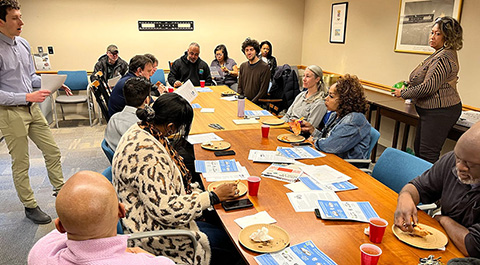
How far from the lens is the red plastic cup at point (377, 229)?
1.40m

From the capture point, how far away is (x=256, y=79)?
4820 millimetres

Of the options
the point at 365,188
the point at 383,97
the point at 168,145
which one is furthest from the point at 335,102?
the point at 383,97

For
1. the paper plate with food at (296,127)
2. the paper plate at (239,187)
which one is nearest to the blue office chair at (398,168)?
the paper plate with food at (296,127)

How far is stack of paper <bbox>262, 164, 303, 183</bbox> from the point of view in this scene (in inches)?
79.4

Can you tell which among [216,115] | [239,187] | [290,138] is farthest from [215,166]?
[216,115]

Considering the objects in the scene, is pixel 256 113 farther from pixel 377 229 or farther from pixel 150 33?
pixel 150 33

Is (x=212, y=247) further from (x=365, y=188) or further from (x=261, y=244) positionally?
(x=365, y=188)

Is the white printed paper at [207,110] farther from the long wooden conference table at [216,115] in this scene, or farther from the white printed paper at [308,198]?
the white printed paper at [308,198]

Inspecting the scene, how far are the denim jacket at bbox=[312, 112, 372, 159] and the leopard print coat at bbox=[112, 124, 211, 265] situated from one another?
1154mm

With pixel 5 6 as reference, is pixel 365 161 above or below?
below

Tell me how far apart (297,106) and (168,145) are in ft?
6.71

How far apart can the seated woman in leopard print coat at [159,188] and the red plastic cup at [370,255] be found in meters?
0.70

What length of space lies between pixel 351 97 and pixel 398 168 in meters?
0.67

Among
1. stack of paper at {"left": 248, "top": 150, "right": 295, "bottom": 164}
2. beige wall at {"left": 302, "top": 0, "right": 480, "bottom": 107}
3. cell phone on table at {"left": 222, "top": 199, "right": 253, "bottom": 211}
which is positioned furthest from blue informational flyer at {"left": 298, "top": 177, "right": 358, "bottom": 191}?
beige wall at {"left": 302, "top": 0, "right": 480, "bottom": 107}
